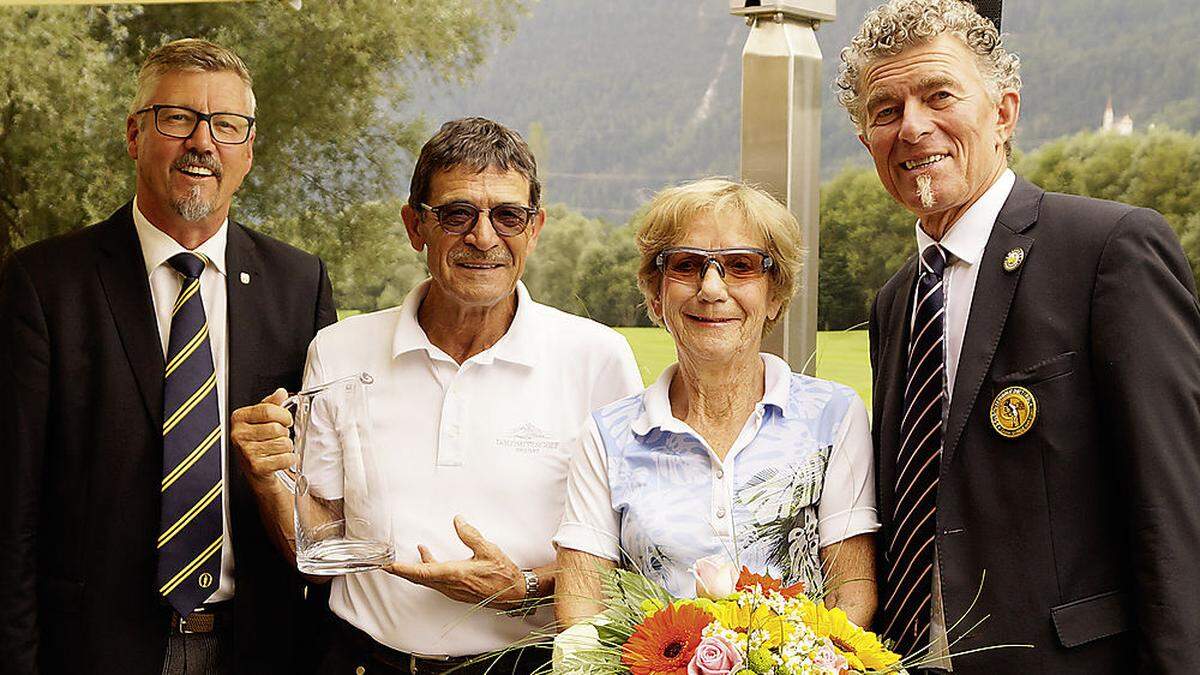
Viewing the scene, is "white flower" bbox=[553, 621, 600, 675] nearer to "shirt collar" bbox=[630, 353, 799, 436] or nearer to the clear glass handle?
"shirt collar" bbox=[630, 353, 799, 436]

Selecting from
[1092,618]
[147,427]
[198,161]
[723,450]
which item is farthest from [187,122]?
[1092,618]

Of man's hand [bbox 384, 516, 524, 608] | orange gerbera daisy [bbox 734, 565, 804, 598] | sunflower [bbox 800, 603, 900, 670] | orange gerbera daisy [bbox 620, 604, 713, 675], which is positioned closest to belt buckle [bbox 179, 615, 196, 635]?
man's hand [bbox 384, 516, 524, 608]

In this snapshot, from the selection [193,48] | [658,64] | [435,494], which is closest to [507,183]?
[435,494]

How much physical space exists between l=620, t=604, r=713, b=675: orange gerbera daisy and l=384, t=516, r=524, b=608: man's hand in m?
0.59

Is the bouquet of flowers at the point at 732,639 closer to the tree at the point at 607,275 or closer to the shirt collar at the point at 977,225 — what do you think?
the shirt collar at the point at 977,225

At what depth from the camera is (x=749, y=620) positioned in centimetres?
181

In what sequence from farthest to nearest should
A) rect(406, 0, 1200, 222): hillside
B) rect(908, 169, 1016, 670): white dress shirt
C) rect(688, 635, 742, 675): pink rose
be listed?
rect(406, 0, 1200, 222): hillside → rect(908, 169, 1016, 670): white dress shirt → rect(688, 635, 742, 675): pink rose

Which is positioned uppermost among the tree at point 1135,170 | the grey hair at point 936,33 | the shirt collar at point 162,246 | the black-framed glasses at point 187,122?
the tree at point 1135,170

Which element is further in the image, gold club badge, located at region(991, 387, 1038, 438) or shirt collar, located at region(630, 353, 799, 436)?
shirt collar, located at region(630, 353, 799, 436)

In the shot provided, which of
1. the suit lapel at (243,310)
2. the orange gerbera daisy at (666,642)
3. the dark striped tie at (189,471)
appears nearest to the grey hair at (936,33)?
the orange gerbera daisy at (666,642)

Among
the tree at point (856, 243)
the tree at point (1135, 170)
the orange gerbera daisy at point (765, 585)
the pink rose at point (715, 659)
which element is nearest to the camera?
the pink rose at point (715, 659)

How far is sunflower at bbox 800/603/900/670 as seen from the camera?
1824 millimetres

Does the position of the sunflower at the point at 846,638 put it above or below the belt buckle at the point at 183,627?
above

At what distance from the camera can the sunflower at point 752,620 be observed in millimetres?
1793
